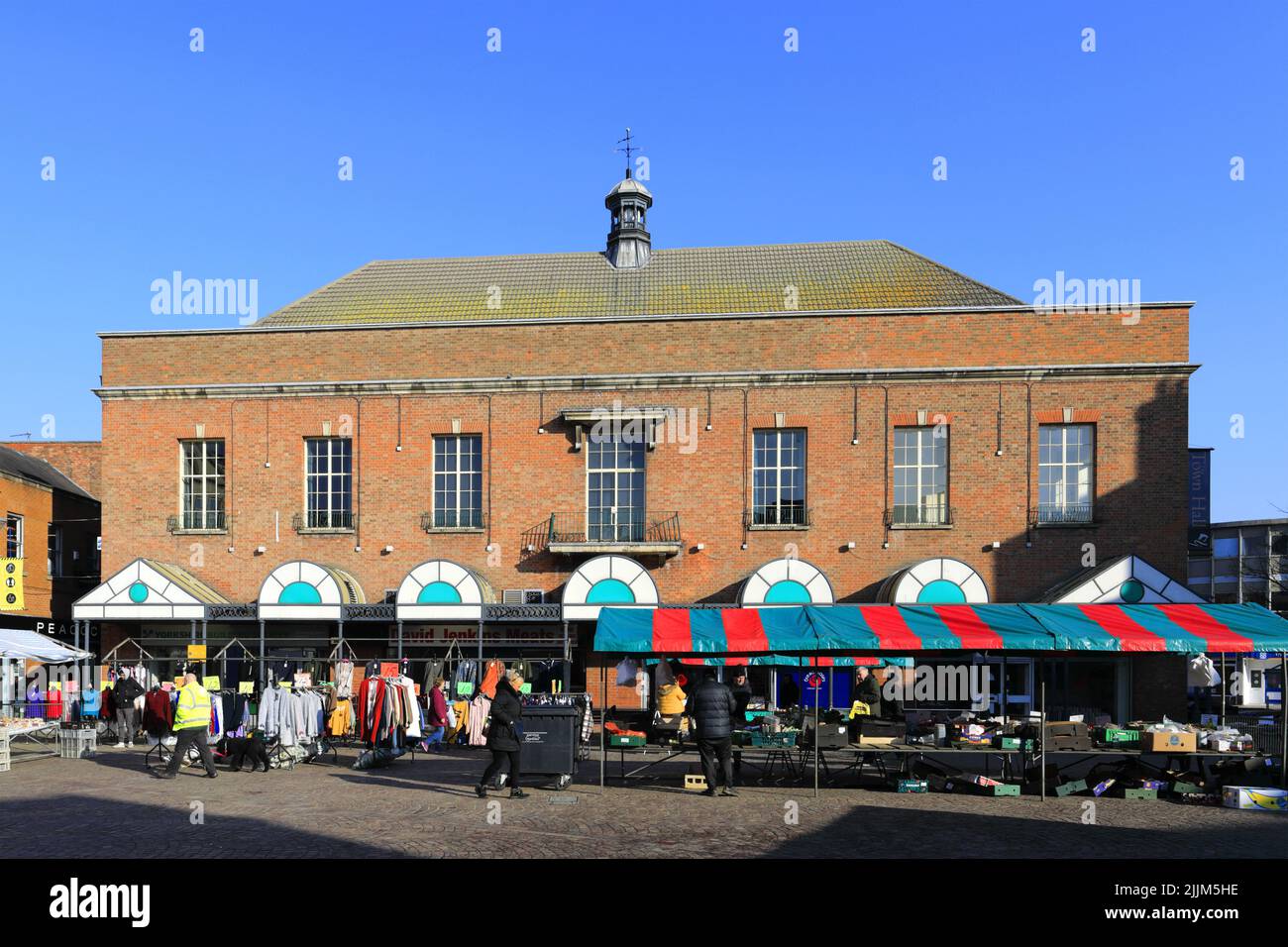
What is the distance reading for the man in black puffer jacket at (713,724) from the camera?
15320mm

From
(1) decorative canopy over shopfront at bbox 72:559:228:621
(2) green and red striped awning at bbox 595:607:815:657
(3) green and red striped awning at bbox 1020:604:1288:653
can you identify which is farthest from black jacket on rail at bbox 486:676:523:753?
(1) decorative canopy over shopfront at bbox 72:559:228:621

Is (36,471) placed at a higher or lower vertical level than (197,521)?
higher

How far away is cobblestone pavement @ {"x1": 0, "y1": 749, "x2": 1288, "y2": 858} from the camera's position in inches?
451

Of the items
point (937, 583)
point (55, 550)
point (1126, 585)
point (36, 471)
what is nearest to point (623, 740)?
point (937, 583)

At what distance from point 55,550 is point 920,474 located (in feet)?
95.4

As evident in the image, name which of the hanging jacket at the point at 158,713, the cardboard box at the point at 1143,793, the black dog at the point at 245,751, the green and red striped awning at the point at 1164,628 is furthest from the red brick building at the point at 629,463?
the cardboard box at the point at 1143,793

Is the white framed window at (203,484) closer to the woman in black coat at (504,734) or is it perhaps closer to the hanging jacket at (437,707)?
the hanging jacket at (437,707)

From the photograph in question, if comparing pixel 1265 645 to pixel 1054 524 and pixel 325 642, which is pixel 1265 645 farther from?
pixel 325 642

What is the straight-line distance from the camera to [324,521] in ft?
92.4

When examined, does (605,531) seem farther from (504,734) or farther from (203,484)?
(504,734)

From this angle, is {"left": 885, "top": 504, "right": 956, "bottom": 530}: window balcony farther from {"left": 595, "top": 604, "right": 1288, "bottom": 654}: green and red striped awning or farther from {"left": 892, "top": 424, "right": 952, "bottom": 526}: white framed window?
{"left": 595, "top": 604, "right": 1288, "bottom": 654}: green and red striped awning

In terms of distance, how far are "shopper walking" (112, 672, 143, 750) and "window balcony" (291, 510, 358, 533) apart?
620cm
